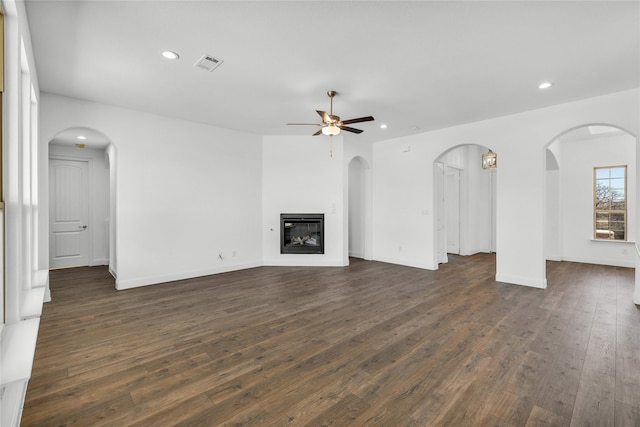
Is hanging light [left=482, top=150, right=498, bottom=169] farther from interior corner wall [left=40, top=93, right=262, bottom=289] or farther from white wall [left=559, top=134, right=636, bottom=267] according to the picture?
interior corner wall [left=40, top=93, right=262, bottom=289]

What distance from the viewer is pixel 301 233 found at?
6.35 meters

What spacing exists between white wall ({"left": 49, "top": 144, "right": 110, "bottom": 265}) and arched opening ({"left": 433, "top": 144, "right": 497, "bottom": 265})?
313 inches

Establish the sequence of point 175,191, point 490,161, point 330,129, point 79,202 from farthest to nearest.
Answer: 1. point 490,161
2. point 79,202
3. point 175,191
4. point 330,129

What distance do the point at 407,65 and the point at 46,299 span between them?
529cm

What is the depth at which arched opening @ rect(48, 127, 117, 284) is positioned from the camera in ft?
20.0

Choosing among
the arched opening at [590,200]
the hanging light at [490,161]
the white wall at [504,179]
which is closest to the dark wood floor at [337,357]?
the white wall at [504,179]

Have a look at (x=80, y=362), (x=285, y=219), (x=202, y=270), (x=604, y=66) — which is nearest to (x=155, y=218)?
(x=202, y=270)

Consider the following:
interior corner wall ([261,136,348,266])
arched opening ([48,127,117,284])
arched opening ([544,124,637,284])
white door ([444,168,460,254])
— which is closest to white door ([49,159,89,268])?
arched opening ([48,127,117,284])

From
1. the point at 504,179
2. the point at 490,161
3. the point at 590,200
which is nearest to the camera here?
the point at 504,179

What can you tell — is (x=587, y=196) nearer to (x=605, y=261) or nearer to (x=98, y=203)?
(x=605, y=261)

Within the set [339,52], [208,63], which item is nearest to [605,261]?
[339,52]

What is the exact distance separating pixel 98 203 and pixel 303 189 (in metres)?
4.56

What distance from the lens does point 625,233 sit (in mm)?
6188

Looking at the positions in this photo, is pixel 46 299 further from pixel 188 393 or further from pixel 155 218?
pixel 188 393
